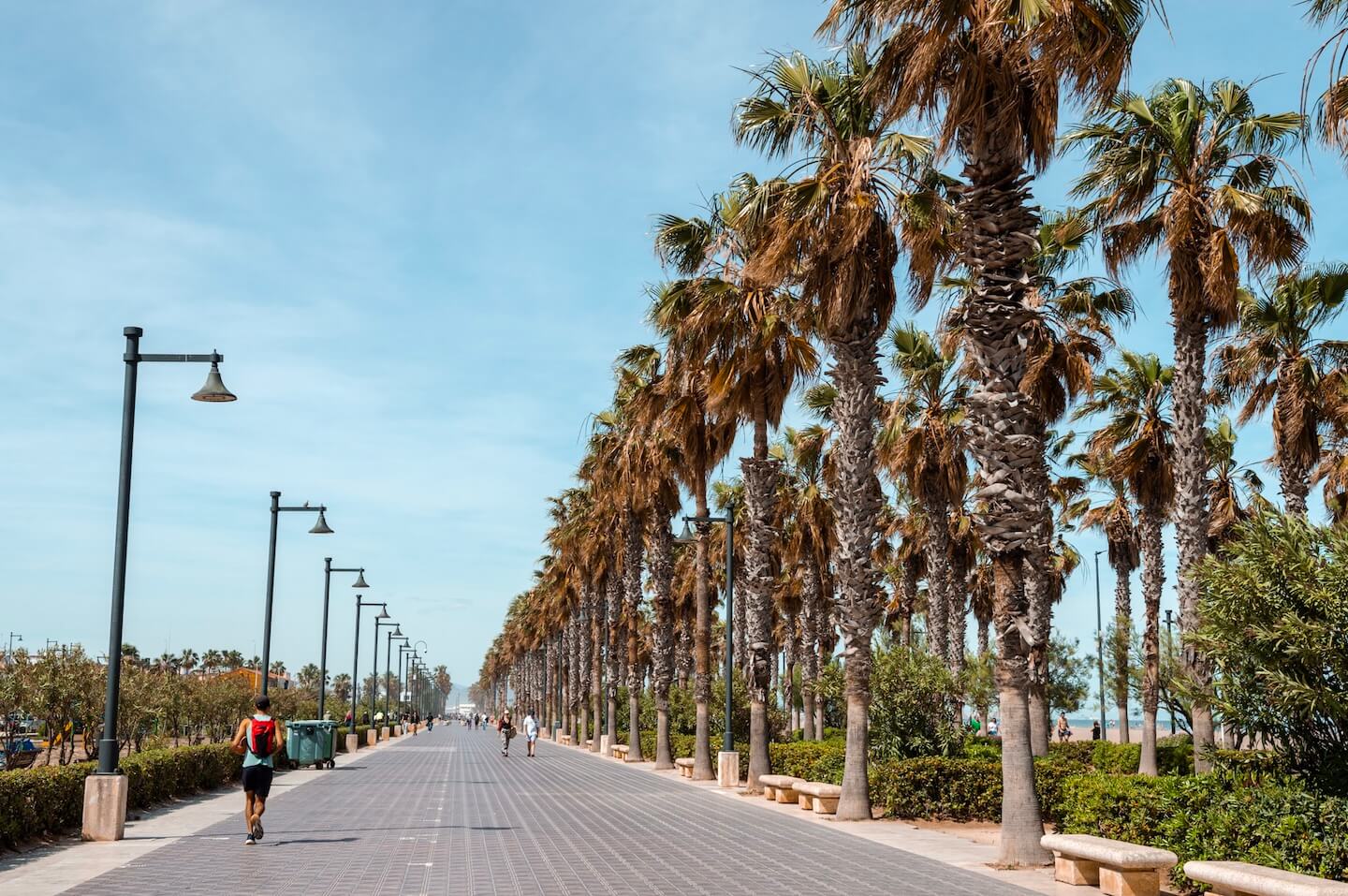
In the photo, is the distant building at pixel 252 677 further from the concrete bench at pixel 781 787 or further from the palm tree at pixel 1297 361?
the palm tree at pixel 1297 361

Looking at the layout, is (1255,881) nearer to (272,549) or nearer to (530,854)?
(530,854)

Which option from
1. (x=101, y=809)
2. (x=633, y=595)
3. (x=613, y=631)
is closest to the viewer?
(x=101, y=809)

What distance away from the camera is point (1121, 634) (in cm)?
4216

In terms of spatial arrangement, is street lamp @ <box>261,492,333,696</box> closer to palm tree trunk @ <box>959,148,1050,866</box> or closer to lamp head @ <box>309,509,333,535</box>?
lamp head @ <box>309,509,333,535</box>

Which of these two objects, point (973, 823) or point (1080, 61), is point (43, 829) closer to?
point (973, 823)

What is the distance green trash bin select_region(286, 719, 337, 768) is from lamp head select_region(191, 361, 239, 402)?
73.9ft

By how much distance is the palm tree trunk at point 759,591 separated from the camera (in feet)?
83.8

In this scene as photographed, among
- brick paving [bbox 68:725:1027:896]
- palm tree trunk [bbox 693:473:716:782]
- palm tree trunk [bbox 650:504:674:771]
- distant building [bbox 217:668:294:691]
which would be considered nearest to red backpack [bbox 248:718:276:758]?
brick paving [bbox 68:725:1027:896]

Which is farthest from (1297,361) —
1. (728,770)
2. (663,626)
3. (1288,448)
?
(663,626)

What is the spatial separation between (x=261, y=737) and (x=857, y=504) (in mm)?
9322

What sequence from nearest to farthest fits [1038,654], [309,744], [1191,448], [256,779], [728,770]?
[256,779], [1191,448], [728,770], [1038,654], [309,744]

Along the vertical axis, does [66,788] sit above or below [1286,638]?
below

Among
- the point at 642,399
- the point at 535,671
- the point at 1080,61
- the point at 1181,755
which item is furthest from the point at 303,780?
the point at 535,671

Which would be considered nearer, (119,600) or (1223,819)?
(1223,819)
